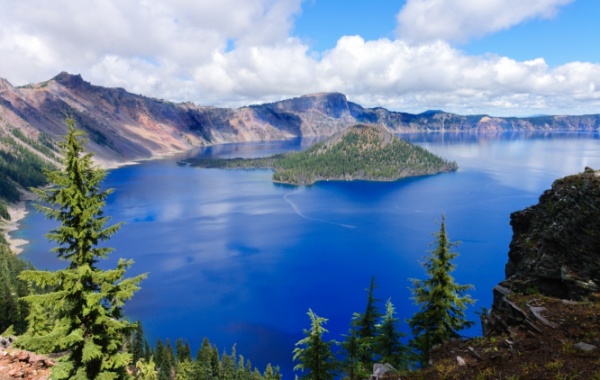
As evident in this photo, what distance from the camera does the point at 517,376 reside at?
1548 centimetres

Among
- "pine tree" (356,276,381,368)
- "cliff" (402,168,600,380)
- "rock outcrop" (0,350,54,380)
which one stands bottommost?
"pine tree" (356,276,381,368)

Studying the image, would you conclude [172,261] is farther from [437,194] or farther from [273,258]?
[437,194]

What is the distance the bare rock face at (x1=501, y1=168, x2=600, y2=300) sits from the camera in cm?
2642

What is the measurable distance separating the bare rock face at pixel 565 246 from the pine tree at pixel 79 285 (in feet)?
90.8

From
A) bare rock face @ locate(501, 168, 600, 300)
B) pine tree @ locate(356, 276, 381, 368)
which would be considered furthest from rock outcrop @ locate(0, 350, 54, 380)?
bare rock face @ locate(501, 168, 600, 300)

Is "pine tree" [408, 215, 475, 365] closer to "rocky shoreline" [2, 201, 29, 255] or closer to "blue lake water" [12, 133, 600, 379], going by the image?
"blue lake water" [12, 133, 600, 379]

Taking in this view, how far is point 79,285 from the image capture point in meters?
15.7

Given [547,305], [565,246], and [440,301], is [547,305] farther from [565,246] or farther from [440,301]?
[565,246]

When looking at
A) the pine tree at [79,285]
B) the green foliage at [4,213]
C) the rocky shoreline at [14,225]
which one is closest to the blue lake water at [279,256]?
the rocky shoreline at [14,225]

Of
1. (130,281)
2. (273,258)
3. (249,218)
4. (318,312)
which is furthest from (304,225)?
(130,281)

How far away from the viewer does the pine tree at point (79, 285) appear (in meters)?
16.0

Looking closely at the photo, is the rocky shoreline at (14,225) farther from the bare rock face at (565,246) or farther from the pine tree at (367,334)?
the bare rock face at (565,246)

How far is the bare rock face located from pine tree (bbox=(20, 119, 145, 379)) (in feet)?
90.8

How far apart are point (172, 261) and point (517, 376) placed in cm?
10588
